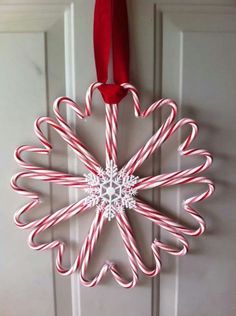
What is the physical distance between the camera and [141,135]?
2.81 ft

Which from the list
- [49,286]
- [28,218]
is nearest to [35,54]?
[28,218]

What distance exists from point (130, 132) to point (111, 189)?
125 millimetres

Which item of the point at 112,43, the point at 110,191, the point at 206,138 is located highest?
the point at 112,43

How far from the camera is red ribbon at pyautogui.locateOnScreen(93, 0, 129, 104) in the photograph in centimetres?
78

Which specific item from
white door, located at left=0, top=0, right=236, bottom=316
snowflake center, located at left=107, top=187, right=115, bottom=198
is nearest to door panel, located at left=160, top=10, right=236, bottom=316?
white door, located at left=0, top=0, right=236, bottom=316

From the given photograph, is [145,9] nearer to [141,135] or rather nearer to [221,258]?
[141,135]

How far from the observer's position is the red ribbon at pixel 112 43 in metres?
0.78

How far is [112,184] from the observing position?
84cm

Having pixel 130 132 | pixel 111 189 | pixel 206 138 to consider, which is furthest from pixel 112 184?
pixel 206 138

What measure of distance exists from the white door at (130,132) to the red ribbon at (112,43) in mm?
34

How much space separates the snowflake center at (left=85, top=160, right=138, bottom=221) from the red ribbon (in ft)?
0.48

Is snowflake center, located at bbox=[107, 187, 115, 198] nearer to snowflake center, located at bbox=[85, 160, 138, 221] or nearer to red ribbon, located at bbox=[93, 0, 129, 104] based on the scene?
snowflake center, located at bbox=[85, 160, 138, 221]

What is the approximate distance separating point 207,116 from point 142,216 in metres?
0.25

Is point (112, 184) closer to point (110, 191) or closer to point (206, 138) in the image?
point (110, 191)
